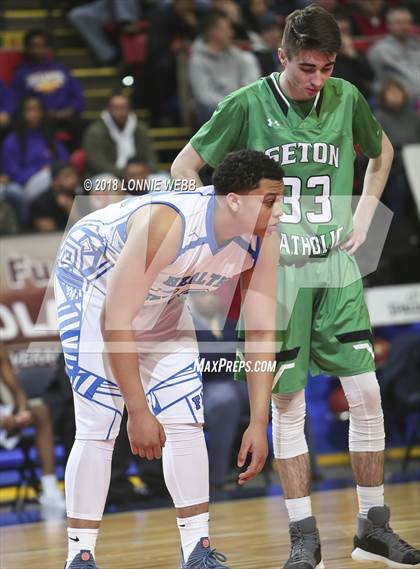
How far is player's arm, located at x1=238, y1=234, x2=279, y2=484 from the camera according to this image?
391 centimetres

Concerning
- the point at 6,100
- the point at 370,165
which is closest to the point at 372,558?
the point at 370,165

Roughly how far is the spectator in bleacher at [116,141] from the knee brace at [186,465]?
17.2 feet

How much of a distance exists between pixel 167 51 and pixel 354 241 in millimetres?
6740

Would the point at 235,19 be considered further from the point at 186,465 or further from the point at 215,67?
the point at 186,465

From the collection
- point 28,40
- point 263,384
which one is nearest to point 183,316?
point 263,384

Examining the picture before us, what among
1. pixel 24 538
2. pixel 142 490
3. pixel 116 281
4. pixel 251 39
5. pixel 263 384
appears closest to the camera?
pixel 116 281

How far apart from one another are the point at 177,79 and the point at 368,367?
6825 mm

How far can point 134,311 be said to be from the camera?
3.64 metres

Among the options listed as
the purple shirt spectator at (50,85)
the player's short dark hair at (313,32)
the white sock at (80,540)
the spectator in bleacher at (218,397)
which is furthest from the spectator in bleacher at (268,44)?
the white sock at (80,540)

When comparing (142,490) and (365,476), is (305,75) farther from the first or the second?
(142,490)

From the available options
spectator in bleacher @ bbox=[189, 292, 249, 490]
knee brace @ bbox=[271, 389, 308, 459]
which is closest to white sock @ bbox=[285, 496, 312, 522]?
knee brace @ bbox=[271, 389, 308, 459]

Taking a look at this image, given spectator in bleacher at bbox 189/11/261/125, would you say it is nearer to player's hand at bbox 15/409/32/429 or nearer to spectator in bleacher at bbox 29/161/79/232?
spectator in bleacher at bbox 29/161/79/232

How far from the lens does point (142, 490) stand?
7645 millimetres

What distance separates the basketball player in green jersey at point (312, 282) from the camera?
428 centimetres
